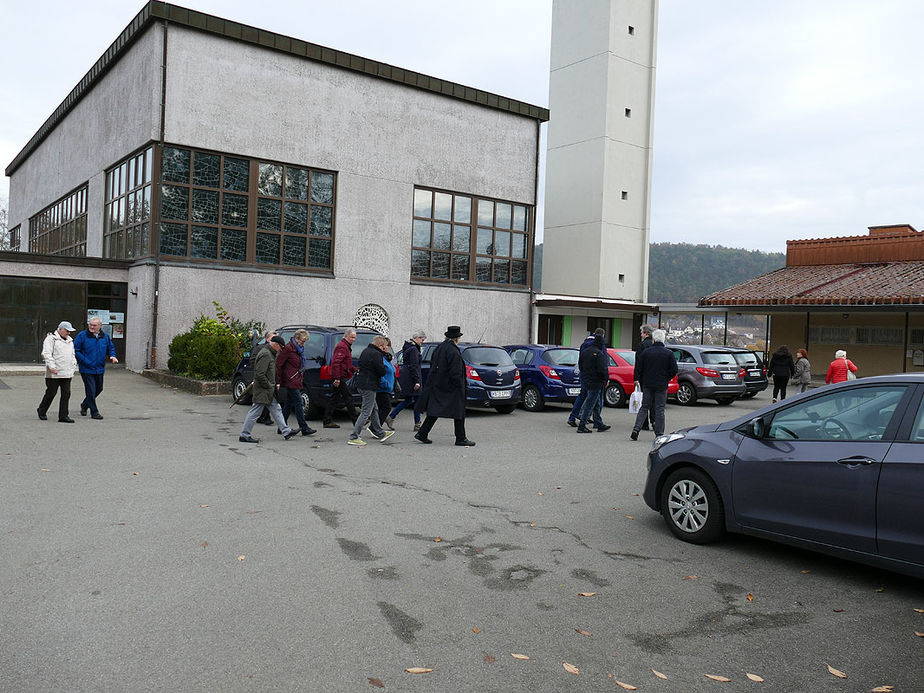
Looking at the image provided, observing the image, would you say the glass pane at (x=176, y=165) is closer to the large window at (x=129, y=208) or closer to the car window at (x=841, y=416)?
the large window at (x=129, y=208)

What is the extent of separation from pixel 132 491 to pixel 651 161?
108 feet

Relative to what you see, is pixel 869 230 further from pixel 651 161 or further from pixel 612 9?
pixel 612 9

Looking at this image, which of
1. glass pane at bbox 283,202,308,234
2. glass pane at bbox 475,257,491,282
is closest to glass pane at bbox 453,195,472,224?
glass pane at bbox 475,257,491,282

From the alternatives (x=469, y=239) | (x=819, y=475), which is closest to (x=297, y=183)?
(x=469, y=239)

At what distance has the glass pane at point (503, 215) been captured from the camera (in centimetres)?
2870

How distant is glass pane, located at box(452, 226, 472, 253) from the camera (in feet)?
90.3

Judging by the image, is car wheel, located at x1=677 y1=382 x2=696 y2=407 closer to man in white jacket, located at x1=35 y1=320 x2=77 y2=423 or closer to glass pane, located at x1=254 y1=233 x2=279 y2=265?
glass pane, located at x1=254 y1=233 x2=279 y2=265

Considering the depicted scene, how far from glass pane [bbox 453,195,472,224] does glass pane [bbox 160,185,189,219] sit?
31.4ft

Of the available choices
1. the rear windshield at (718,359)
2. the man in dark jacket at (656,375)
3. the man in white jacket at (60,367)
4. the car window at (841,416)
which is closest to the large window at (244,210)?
the man in white jacket at (60,367)

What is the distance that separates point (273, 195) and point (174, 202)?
9.84 feet

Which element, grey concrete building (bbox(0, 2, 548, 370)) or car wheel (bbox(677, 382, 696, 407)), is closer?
car wheel (bbox(677, 382, 696, 407))

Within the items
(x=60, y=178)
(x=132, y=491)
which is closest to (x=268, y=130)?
(x=60, y=178)

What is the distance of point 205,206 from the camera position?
73.1 ft

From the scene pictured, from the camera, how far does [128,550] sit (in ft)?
18.3
